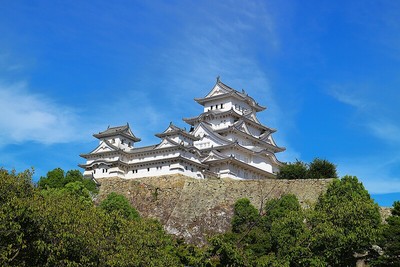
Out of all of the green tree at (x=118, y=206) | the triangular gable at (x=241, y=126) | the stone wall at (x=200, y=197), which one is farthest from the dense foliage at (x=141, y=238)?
the triangular gable at (x=241, y=126)

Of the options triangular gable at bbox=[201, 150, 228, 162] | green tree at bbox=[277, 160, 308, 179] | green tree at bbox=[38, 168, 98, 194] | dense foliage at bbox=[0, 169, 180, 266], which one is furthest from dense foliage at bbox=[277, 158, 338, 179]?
dense foliage at bbox=[0, 169, 180, 266]

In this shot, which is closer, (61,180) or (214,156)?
(61,180)

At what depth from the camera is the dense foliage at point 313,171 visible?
54.0 meters

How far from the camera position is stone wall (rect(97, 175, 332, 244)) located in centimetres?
4331

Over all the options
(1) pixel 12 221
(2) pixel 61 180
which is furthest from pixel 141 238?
(2) pixel 61 180

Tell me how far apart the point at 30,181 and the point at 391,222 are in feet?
68.6

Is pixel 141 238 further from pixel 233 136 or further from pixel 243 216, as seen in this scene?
pixel 233 136

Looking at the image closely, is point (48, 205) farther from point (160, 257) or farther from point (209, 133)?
point (209, 133)

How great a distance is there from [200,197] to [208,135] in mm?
15090

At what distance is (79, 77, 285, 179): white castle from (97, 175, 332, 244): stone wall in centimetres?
620

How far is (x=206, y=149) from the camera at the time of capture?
5897cm

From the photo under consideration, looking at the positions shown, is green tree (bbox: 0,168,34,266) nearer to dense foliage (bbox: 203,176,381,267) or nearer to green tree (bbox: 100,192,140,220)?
dense foliage (bbox: 203,176,381,267)

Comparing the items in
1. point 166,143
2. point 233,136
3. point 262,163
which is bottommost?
point 262,163

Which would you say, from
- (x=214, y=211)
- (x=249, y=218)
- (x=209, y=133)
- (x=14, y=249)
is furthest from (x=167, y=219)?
(x=14, y=249)
